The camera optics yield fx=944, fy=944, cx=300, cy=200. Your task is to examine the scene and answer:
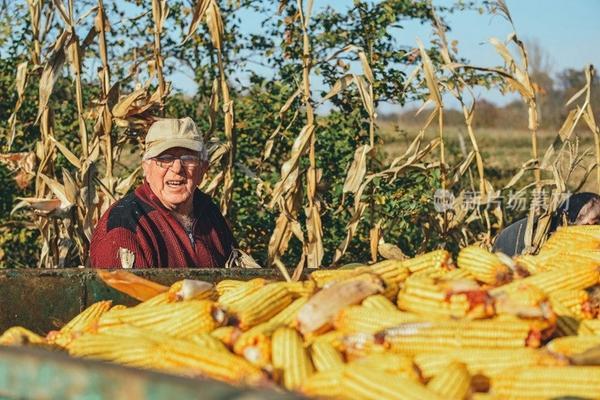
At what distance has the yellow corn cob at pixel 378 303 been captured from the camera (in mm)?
3020

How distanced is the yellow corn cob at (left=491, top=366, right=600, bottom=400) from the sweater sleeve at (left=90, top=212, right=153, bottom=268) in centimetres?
273

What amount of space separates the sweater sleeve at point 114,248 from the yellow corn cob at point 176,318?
5.34 ft

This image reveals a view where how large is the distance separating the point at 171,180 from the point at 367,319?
8.82 feet

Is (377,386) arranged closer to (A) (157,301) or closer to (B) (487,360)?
(B) (487,360)

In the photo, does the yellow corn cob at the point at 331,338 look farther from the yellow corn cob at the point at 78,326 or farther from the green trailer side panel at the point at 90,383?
the green trailer side panel at the point at 90,383

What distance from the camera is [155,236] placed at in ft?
17.0

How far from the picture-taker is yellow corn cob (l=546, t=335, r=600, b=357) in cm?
273

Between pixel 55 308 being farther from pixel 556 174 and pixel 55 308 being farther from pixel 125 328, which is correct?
pixel 556 174

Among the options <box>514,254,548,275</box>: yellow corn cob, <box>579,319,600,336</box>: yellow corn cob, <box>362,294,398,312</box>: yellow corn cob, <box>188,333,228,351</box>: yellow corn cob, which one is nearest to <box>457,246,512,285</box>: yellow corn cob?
<box>514,254,548,275</box>: yellow corn cob

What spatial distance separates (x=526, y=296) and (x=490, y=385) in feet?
1.34

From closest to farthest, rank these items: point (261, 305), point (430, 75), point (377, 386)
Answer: point (377, 386) < point (261, 305) < point (430, 75)

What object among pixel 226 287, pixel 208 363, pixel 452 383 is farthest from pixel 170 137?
pixel 452 383

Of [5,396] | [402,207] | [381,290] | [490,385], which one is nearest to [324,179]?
[402,207]

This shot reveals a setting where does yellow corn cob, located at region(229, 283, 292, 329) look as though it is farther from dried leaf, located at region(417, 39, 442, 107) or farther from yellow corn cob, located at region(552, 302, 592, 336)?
dried leaf, located at region(417, 39, 442, 107)
